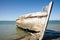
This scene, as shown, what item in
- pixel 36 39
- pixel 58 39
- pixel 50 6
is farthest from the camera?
pixel 58 39

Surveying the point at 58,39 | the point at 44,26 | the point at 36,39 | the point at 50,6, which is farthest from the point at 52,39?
the point at 50,6

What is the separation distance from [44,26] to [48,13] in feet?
4.65

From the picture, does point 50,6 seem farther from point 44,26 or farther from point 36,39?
point 36,39

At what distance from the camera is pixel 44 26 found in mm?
13586

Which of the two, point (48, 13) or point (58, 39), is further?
point (58, 39)

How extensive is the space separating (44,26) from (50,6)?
2.13 m

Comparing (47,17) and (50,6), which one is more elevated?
(50,6)

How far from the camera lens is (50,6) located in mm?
13375

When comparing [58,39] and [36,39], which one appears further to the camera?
[58,39]

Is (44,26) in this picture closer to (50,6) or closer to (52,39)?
(50,6)

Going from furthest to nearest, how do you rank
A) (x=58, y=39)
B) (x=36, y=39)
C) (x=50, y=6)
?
(x=58, y=39)
(x=36, y=39)
(x=50, y=6)

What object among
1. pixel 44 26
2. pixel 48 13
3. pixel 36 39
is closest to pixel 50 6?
pixel 48 13

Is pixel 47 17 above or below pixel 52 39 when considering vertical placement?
above

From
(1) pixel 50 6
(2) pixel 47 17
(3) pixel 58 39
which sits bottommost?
(3) pixel 58 39
